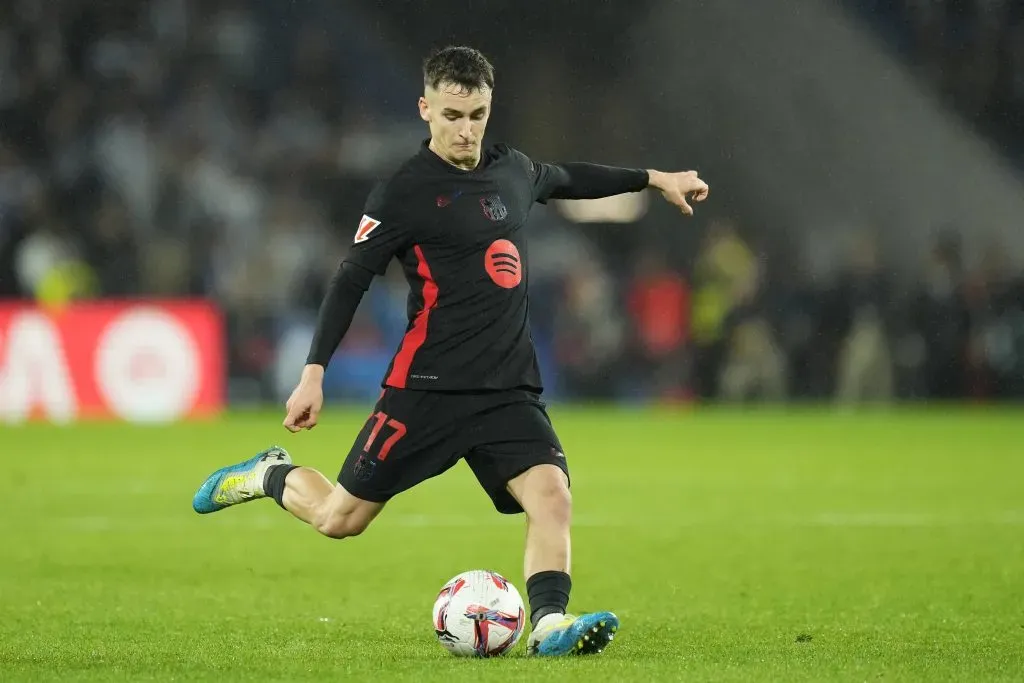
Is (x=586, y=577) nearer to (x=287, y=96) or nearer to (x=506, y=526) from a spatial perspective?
(x=506, y=526)

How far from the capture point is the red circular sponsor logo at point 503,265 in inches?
234

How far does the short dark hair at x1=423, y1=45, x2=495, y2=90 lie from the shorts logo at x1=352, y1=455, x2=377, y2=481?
51.0 inches

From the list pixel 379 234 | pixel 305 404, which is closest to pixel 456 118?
pixel 379 234

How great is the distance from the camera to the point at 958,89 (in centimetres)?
2283

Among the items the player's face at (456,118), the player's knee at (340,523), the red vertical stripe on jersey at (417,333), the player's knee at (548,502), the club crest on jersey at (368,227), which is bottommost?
the player's knee at (340,523)

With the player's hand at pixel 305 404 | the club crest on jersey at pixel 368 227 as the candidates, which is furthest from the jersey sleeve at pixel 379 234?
the player's hand at pixel 305 404

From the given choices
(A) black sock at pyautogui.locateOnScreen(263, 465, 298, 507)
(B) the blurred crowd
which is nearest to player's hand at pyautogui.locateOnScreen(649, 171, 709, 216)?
(A) black sock at pyautogui.locateOnScreen(263, 465, 298, 507)

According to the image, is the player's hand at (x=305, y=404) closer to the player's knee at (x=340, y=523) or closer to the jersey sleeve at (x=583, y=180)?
the player's knee at (x=340, y=523)

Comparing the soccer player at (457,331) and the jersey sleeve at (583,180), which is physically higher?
the jersey sleeve at (583,180)

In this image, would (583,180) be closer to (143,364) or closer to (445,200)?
(445,200)

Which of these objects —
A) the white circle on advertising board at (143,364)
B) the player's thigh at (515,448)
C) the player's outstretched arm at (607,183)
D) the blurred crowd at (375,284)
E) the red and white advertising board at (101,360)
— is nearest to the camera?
the player's thigh at (515,448)

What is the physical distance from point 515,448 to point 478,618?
61 centimetres

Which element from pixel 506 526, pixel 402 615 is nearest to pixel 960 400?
pixel 506 526

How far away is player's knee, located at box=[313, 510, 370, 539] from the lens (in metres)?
6.13
